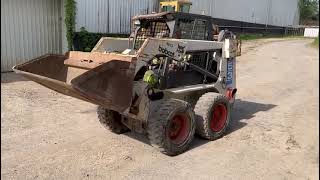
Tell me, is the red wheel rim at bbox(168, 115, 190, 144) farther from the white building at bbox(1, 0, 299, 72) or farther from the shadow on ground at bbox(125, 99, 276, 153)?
the white building at bbox(1, 0, 299, 72)

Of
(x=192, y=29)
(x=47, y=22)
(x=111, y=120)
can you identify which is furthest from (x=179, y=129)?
(x=47, y=22)

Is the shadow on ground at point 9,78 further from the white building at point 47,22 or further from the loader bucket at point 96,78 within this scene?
the loader bucket at point 96,78

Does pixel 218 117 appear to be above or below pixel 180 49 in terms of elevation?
below

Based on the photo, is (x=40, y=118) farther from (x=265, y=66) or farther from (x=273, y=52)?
(x=273, y=52)

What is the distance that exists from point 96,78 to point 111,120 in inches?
76.5

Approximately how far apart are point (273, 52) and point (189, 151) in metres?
15.2

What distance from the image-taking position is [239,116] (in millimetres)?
8102

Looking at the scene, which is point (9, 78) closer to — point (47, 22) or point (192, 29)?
point (47, 22)

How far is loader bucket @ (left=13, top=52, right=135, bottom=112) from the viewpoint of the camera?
4.61 meters

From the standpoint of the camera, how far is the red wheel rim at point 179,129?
5.73 m

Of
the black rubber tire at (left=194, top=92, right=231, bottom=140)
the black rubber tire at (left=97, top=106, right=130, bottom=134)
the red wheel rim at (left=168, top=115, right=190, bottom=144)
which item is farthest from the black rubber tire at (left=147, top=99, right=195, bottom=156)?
the black rubber tire at (left=97, top=106, right=130, bottom=134)

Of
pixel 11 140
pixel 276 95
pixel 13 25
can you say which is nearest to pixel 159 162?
pixel 11 140

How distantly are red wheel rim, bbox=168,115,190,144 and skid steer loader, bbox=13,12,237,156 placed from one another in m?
0.01

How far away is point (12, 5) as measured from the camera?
1180 cm
